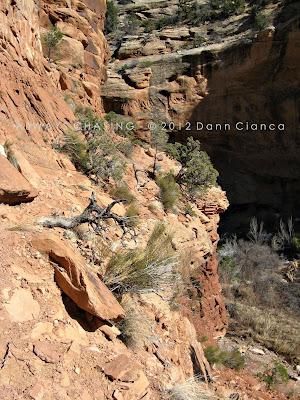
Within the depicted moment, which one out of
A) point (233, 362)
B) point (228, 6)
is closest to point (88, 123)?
point (233, 362)

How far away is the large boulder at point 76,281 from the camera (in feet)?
8.79

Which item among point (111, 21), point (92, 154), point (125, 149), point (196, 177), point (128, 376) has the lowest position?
point (128, 376)

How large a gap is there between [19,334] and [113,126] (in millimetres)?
11278

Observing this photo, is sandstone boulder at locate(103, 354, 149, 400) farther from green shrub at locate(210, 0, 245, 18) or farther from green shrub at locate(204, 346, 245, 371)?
green shrub at locate(210, 0, 245, 18)

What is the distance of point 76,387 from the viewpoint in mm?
2205

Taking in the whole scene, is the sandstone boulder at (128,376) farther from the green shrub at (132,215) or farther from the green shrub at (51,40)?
the green shrub at (51,40)

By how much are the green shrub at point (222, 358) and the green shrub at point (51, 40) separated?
9.40 m

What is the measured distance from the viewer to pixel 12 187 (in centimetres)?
370

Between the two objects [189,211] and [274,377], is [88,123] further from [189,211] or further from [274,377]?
[274,377]

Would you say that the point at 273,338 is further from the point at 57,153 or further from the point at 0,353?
the point at 0,353

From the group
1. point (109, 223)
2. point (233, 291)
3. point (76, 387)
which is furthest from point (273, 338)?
point (76, 387)

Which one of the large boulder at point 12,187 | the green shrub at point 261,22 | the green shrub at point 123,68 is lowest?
the large boulder at point 12,187

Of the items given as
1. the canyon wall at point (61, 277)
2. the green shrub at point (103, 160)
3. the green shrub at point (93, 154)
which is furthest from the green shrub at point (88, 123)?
the canyon wall at point (61, 277)

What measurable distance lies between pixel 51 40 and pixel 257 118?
1262cm
